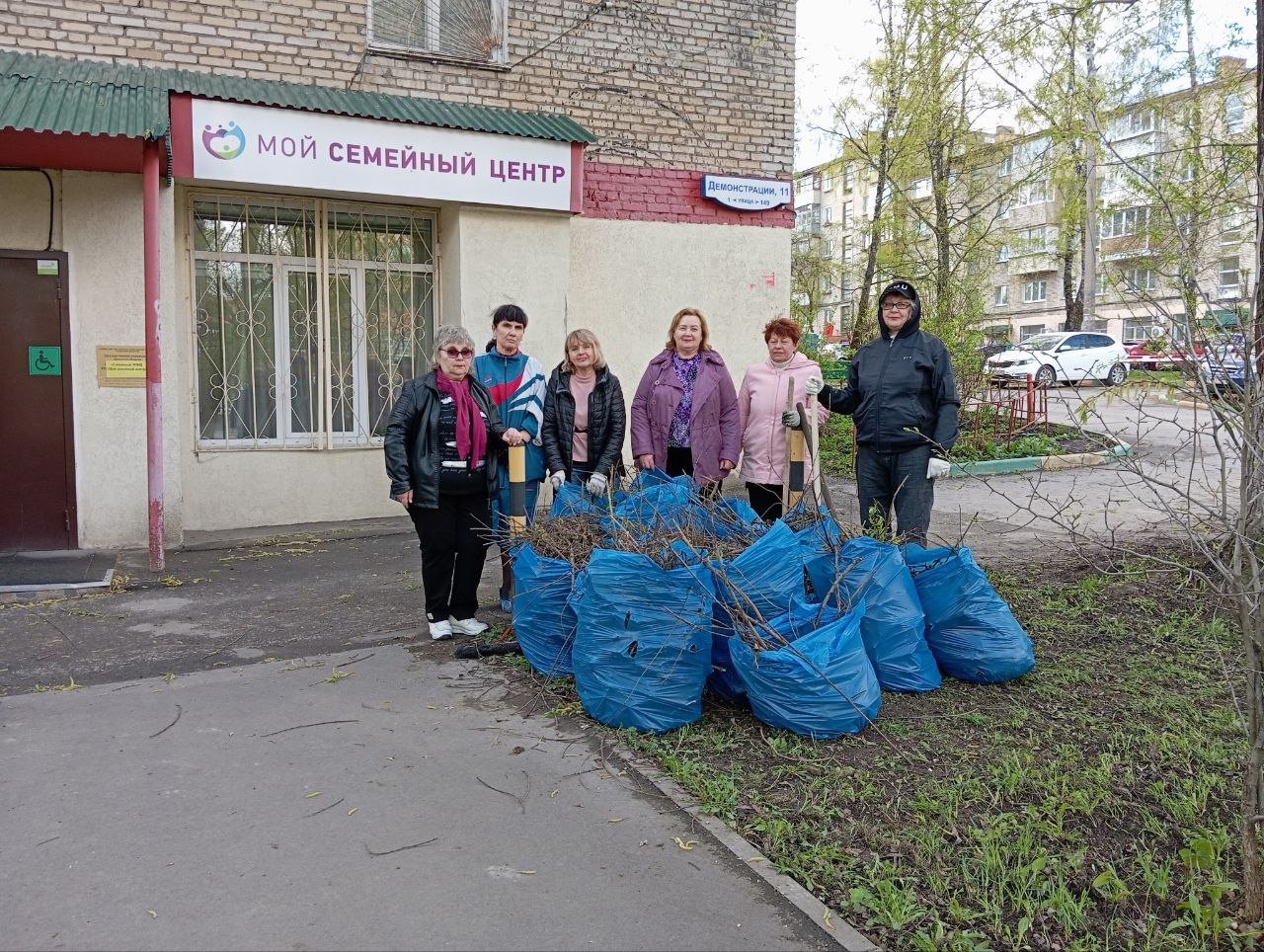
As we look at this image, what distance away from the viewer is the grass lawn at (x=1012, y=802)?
2.77 m

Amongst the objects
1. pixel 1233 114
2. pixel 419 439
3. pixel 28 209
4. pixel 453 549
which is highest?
pixel 1233 114

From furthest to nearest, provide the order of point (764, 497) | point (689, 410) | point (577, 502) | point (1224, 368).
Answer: point (764, 497)
point (689, 410)
point (577, 502)
point (1224, 368)

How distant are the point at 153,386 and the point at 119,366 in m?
0.87

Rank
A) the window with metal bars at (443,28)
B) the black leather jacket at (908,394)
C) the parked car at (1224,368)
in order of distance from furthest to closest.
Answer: the window with metal bars at (443,28), the black leather jacket at (908,394), the parked car at (1224,368)

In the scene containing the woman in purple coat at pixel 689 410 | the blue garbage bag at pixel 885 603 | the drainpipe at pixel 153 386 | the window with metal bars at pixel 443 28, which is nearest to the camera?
the blue garbage bag at pixel 885 603

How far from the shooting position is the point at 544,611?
471 cm

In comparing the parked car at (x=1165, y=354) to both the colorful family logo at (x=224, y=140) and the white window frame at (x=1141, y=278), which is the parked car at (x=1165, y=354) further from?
the colorful family logo at (x=224, y=140)

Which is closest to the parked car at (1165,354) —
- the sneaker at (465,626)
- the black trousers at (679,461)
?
the black trousers at (679,461)

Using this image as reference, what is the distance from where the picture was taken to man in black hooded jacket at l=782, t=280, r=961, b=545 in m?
5.49

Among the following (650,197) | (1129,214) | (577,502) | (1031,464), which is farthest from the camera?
(1129,214)

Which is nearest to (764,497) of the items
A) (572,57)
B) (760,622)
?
(760,622)

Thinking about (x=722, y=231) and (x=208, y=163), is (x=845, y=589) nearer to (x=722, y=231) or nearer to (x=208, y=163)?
(x=208, y=163)

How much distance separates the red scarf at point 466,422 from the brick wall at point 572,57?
184 inches

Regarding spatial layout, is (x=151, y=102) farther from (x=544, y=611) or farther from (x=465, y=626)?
(x=544, y=611)
